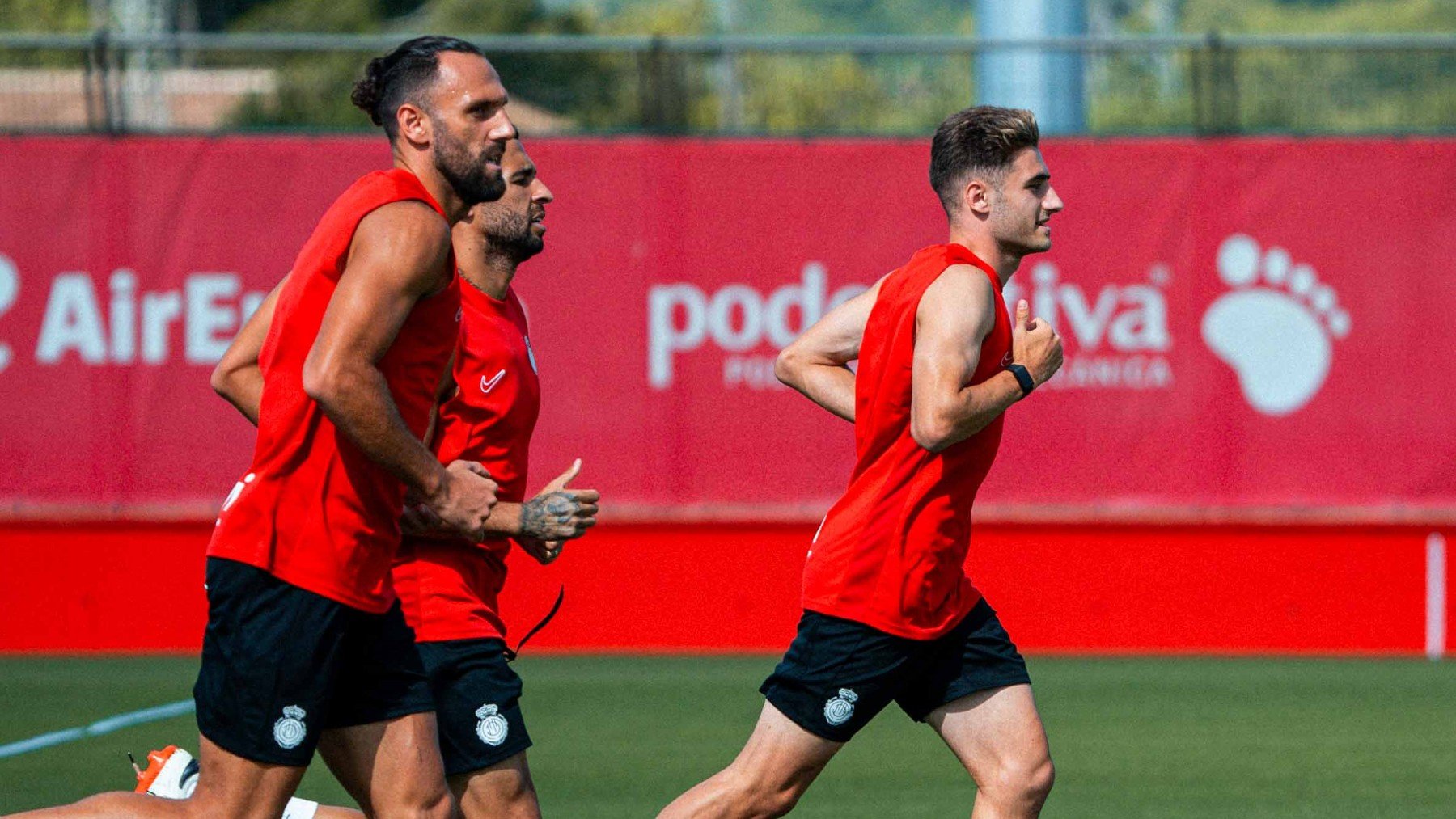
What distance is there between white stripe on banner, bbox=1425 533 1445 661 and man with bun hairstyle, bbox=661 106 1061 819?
7611 millimetres

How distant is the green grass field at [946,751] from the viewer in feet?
25.7

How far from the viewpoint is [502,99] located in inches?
183

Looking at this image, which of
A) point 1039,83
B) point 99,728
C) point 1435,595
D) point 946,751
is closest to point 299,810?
point 946,751

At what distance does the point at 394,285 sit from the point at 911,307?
5.24 feet

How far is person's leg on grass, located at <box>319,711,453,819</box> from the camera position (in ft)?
15.4

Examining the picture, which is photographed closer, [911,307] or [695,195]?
[911,307]

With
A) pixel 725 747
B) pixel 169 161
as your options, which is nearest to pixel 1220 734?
pixel 725 747

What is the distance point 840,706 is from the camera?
532 centimetres

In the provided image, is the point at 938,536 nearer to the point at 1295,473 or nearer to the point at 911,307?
the point at 911,307

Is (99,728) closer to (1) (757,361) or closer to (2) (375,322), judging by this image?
(1) (757,361)

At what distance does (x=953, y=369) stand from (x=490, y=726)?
1.50 metres

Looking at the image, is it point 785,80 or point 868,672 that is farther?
point 785,80

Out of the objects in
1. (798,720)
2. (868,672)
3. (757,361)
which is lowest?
(798,720)

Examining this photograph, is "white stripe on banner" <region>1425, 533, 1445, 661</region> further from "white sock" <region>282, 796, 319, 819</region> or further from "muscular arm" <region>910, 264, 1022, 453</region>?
"white sock" <region>282, 796, 319, 819</region>
